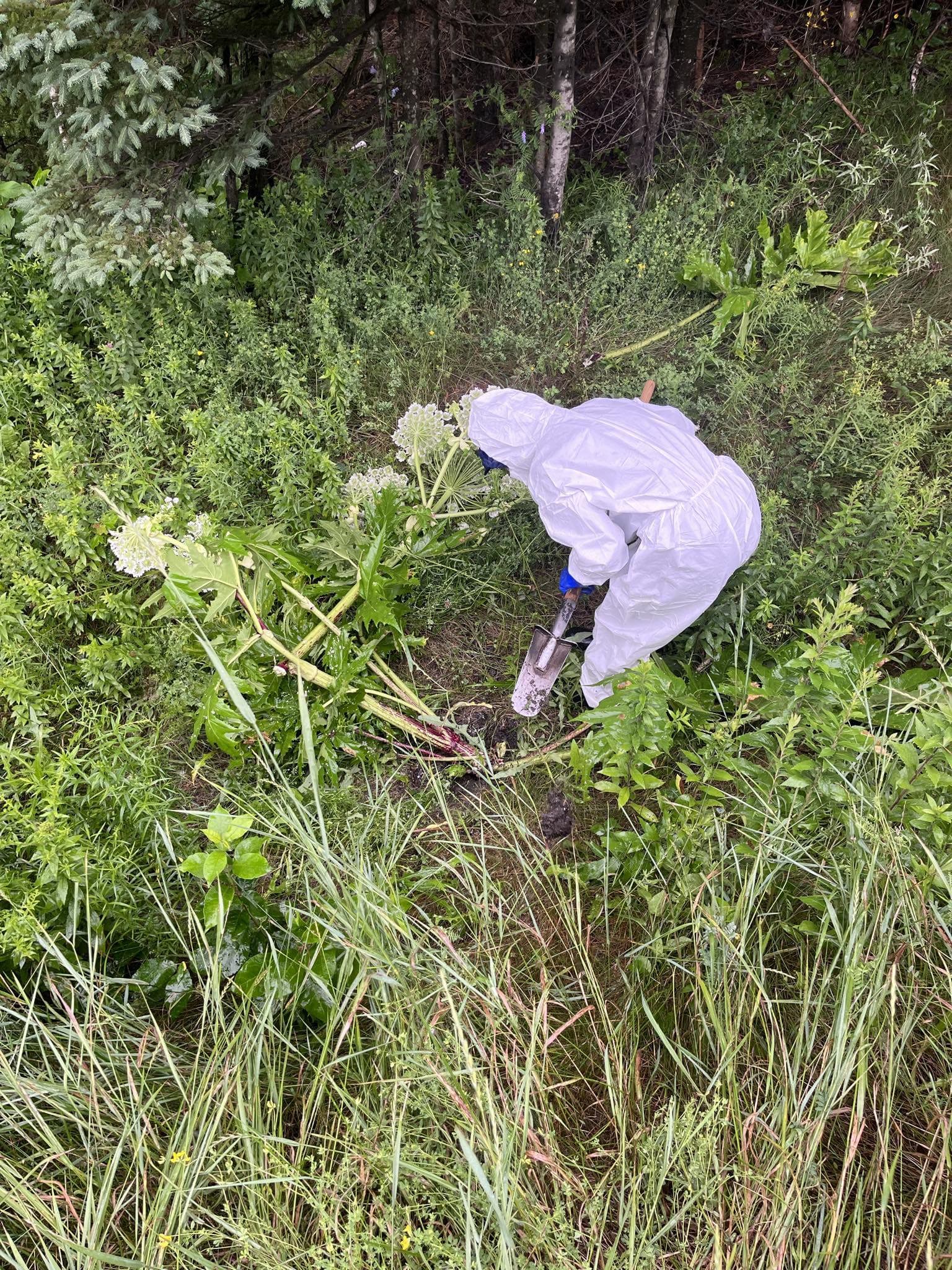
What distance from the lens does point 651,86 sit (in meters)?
3.62

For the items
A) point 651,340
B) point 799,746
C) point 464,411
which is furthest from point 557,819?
point 651,340

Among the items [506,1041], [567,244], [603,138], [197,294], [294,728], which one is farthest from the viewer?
[603,138]

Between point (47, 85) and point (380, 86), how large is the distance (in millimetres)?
1608

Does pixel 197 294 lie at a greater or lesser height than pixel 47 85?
lesser

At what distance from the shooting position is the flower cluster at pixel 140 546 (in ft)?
7.53

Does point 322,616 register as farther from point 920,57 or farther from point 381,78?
point 920,57

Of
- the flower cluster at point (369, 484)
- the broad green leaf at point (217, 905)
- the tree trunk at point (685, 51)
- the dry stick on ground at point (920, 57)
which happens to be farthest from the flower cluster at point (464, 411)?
the dry stick on ground at point (920, 57)

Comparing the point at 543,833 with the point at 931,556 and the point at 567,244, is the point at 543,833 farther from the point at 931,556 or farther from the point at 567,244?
the point at 567,244

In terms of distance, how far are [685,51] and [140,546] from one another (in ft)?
12.8

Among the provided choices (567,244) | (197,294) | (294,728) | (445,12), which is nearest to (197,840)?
(294,728)

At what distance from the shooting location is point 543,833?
236 cm

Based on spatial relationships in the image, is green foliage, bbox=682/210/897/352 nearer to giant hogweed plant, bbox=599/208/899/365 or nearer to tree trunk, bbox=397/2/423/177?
giant hogweed plant, bbox=599/208/899/365

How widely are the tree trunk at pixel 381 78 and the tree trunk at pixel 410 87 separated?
86mm

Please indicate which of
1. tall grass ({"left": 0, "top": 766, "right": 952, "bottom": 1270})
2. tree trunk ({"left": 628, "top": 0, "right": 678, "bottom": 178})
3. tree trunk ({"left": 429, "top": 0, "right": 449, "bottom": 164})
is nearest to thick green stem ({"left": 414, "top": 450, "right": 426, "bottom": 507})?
tall grass ({"left": 0, "top": 766, "right": 952, "bottom": 1270})
